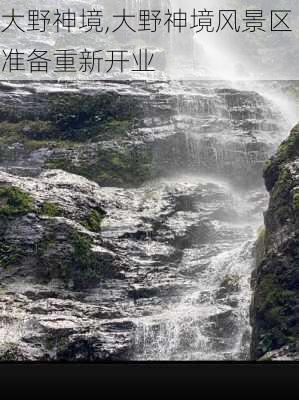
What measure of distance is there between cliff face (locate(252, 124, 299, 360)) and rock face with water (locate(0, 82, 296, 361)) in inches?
96.8

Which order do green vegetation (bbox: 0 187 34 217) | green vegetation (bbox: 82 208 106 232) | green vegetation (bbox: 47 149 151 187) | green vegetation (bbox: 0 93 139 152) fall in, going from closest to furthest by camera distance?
green vegetation (bbox: 0 187 34 217) < green vegetation (bbox: 82 208 106 232) < green vegetation (bbox: 47 149 151 187) < green vegetation (bbox: 0 93 139 152)

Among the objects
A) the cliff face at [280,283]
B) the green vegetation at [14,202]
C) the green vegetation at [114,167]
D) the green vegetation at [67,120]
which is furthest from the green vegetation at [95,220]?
the cliff face at [280,283]

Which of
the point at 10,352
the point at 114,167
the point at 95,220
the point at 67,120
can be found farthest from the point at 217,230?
the point at 10,352

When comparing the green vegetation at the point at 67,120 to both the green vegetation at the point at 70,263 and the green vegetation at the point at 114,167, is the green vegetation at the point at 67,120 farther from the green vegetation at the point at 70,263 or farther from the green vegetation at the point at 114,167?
the green vegetation at the point at 70,263

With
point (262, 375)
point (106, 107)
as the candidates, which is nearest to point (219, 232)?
point (106, 107)

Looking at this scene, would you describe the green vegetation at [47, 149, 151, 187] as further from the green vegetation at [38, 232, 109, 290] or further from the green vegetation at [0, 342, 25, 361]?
the green vegetation at [0, 342, 25, 361]

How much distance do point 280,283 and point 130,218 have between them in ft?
28.9

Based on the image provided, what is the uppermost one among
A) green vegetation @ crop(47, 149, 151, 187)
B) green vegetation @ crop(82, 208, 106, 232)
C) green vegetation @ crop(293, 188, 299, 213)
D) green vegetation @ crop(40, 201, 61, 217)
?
green vegetation @ crop(293, 188, 299, 213)

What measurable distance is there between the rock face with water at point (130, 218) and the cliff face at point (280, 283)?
2460 millimetres

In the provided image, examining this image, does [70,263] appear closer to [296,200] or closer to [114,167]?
[114,167]

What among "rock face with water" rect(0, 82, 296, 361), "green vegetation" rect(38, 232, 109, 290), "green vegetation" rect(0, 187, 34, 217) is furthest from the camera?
"green vegetation" rect(0, 187, 34, 217)

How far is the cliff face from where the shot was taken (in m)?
16.7

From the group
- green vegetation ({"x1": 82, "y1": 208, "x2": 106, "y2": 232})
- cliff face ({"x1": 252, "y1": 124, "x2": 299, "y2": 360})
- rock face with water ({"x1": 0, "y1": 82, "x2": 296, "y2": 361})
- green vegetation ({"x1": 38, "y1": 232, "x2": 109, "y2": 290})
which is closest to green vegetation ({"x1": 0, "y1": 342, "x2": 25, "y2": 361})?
rock face with water ({"x1": 0, "y1": 82, "x2": 296, "y2": 361})

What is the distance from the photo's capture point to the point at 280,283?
17.3 metres
